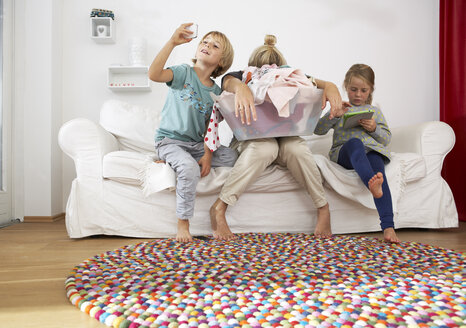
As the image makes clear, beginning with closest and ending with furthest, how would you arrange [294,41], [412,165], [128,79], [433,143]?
[412,165] → [433,143] → [128,79] → [294,41]

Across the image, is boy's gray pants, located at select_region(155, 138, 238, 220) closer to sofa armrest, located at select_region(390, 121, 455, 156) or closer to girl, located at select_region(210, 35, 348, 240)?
girl, located at select_region(210, 35, 348, 240)

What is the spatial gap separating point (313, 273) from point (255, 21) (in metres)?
2.23

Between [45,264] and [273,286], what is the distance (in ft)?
2.59

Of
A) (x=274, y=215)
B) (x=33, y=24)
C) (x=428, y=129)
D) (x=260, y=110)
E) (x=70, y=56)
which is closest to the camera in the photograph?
(x=260, y=110)

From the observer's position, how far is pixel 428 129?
2.01 meters

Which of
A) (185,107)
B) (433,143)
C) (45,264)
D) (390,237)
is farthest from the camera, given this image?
(433,143)

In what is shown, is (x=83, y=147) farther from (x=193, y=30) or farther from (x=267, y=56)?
(x=267, y=56)

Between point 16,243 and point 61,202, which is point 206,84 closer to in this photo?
point 16,243

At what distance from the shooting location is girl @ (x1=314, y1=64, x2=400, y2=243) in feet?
5.16

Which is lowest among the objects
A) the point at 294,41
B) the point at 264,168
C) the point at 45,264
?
the point at 45,264

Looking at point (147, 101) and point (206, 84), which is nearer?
point (206, 84)

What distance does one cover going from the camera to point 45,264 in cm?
124

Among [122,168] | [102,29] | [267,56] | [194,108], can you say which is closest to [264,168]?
[194,108]

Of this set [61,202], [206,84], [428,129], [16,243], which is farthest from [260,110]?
[61,202]
